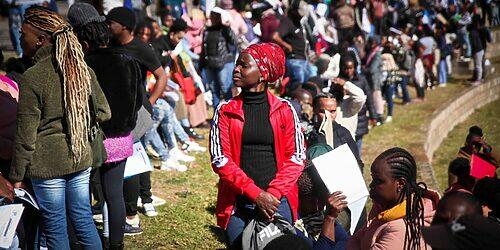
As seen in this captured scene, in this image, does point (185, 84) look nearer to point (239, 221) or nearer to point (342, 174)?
point (342, 174)

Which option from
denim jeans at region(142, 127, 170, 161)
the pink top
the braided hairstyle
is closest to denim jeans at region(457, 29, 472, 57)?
denim jeans at region(142, 127, 170, 161)

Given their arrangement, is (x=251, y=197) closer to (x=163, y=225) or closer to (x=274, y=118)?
(x=274, y=118)

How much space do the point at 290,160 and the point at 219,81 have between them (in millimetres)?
6456

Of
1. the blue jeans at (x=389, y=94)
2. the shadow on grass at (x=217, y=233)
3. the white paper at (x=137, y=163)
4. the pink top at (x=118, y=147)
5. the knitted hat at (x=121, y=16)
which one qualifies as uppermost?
the knitted hat at (x=121, y=16)

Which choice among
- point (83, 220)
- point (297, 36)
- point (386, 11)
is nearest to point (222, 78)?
point (297, 36)

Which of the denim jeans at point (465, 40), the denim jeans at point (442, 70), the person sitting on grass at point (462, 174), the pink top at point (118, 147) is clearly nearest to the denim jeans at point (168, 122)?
the pink top at point (118, 147)

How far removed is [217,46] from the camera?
1102 cm

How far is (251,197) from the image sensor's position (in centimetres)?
456

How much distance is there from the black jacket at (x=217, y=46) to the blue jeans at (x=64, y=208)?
617 cm

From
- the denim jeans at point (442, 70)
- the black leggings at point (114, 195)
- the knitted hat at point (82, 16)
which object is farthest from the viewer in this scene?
the denim jeans at point (442, 70)

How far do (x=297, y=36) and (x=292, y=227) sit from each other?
24.6 feet

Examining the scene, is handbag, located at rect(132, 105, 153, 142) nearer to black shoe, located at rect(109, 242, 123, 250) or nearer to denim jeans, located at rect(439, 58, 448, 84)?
black shoe, located at rect(109, 242, 123, 250)

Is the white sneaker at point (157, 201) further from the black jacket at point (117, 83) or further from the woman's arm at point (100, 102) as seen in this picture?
the woman's arm at point (100, 102)

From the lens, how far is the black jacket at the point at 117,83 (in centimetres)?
547
